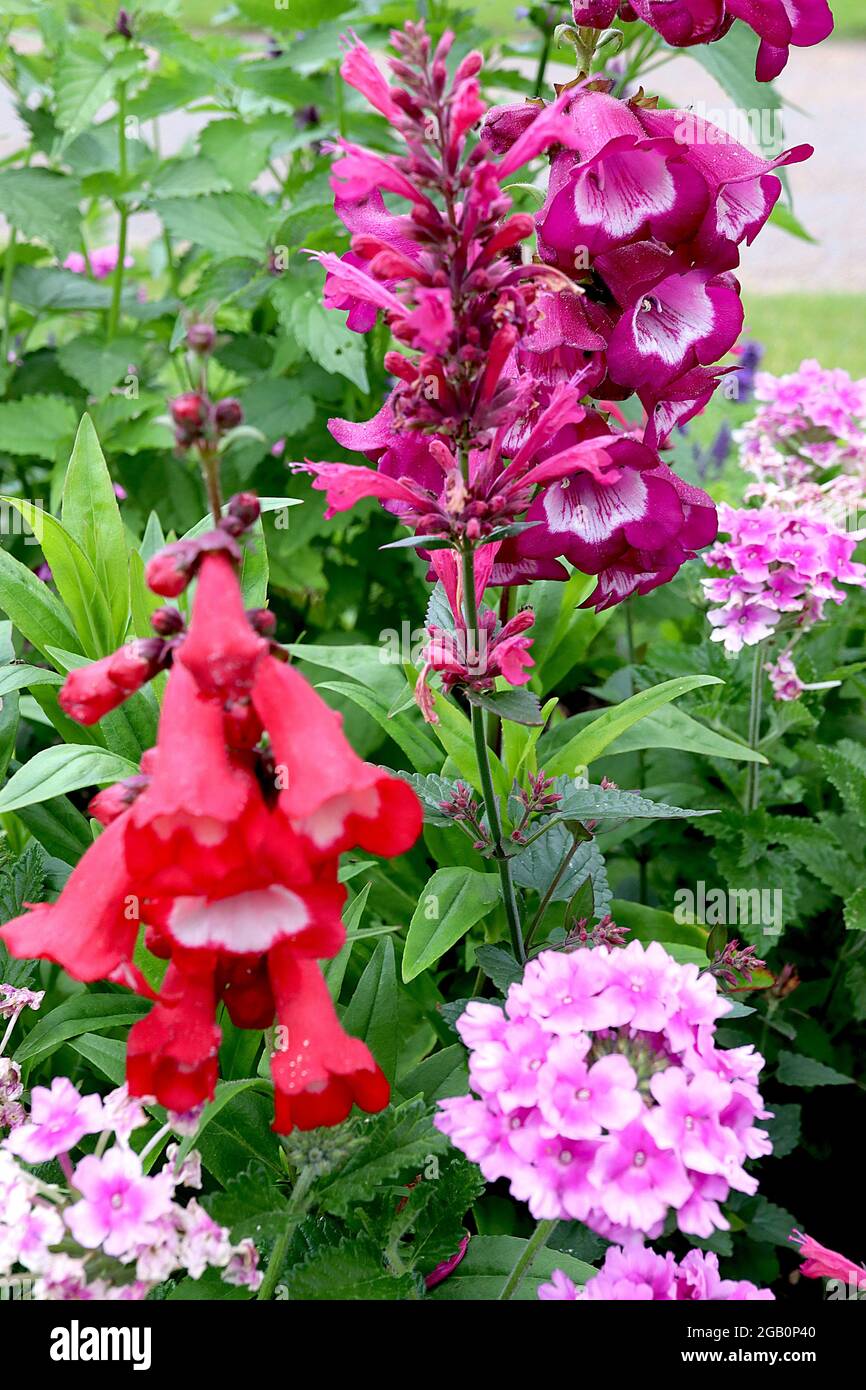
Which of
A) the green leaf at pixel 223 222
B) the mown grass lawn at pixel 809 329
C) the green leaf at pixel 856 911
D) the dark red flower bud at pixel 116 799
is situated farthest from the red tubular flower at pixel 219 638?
the mown grass lawn at pixel 809 329

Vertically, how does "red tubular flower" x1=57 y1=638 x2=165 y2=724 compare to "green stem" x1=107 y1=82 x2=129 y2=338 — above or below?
above

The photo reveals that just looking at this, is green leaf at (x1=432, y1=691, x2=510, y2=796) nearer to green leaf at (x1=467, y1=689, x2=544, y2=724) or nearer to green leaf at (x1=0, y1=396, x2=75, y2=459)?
green leaf at (x1=467, y1=689, x2=544, y2=724)

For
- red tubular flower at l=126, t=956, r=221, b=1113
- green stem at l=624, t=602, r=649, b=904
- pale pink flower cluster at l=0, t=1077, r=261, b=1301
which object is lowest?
green stem at l=624, t=602, r=649, b=904

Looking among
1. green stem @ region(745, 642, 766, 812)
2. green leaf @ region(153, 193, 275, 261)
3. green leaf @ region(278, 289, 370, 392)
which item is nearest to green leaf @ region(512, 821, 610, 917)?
green stem @ region(745, 642, 766, 812)

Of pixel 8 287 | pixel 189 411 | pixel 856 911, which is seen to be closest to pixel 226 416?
pixel 189 411

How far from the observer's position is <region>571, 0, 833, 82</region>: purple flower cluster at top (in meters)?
1.15

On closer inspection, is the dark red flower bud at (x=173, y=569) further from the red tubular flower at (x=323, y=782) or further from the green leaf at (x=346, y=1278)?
the green leaf at (x=346, y=1278)

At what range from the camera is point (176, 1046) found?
2.72ft

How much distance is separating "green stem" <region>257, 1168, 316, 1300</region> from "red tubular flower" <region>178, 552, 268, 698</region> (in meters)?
0.40

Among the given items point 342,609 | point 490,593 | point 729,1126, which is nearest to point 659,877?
point 490,593

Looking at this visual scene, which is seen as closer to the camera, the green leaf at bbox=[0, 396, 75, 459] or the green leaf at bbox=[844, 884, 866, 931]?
the green leaf at bbox=[844, 884, 866, 931]

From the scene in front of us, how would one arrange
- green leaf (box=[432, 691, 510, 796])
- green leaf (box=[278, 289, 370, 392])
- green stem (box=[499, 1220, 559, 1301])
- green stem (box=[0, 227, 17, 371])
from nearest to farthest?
green stem (box=[499, 1220, 559, 1301]) → green leaf (box=[432, 691, 510, 796]) → green leaf (box=[278, 289, 370, 392]) → green stem (box=[0, 227, 17, 371])

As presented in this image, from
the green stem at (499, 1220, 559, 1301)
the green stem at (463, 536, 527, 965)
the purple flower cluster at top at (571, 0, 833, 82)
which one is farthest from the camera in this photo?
the purple flower cluster at top at (571, 0, 833, 82)

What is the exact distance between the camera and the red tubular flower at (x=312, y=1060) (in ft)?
2.71
